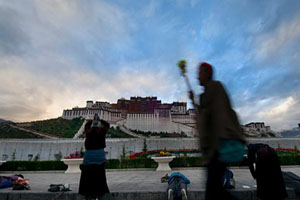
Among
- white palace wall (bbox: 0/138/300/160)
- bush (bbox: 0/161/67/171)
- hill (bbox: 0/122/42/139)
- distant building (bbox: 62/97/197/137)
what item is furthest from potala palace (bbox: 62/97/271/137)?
bush (bbox: 0/161/67/171)

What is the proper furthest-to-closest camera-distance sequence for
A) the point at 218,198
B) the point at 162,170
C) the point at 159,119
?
the point at 159,119 < the point at 162,170 < the point at 218,198

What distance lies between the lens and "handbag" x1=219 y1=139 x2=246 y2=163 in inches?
68.6

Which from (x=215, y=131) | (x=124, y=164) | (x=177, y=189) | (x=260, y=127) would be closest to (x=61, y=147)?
(x=124, y=164)

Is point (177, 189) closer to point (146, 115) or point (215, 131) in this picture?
point (215, 131)

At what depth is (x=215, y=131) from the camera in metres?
1.80

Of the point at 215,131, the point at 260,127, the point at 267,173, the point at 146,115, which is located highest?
the point at 146,115

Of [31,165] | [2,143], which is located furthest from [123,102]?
[31,165]

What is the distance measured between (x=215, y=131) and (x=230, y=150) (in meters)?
0.23

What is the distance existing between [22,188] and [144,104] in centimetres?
8712

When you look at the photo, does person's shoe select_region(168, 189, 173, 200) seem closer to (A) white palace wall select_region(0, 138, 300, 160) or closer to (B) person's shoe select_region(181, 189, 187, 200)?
(B) person's shoe select_region(181, 189, 187, 200)

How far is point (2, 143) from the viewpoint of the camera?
3416 cm

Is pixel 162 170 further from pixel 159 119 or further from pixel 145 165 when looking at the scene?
pixel 159 119

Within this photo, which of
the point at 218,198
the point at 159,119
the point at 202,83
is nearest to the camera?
the point at 218,198

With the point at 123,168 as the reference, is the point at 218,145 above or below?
above
